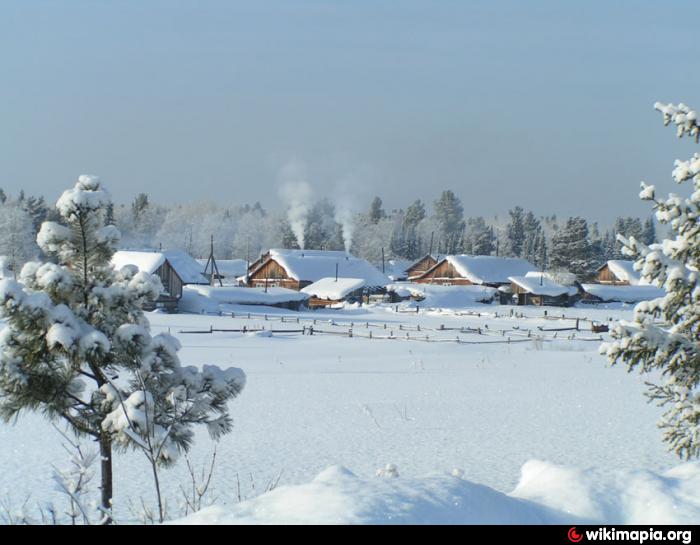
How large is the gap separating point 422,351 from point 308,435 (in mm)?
21685

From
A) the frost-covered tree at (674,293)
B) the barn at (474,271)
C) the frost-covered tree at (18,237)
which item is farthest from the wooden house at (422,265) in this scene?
the frost-covered tree at (674,293)

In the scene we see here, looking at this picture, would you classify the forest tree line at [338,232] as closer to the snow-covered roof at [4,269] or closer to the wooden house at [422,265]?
the wooden house at [422,265]

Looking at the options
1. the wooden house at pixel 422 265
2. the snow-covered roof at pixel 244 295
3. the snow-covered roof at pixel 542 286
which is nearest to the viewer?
the snow-covered roof at pixel 244 295

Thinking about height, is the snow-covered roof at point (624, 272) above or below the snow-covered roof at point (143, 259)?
below

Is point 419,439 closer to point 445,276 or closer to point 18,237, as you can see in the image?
point 445,276

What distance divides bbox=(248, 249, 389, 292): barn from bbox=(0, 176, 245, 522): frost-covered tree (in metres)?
72.8

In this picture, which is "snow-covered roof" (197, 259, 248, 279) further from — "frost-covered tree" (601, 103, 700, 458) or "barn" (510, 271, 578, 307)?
"frost-covered tree" (601, 103, 700, 458)

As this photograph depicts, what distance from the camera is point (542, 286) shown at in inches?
3091

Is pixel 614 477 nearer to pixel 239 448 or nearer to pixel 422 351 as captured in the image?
pixel 239 448

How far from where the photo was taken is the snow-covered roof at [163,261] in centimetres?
6556

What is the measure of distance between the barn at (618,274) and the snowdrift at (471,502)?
92308 millimetres
